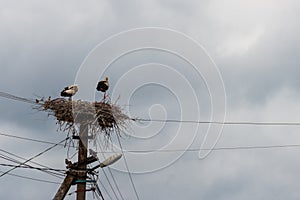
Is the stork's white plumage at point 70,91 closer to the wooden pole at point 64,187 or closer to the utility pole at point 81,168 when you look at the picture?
the utility pole at point 81,168

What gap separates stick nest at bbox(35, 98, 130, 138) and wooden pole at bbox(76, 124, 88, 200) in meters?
0.18

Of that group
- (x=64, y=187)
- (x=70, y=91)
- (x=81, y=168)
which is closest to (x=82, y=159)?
(x=81, y=168)

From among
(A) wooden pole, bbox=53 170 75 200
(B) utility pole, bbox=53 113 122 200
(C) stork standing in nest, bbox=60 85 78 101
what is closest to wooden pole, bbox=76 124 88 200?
(B) utility pole, bbox=53 113 122 200

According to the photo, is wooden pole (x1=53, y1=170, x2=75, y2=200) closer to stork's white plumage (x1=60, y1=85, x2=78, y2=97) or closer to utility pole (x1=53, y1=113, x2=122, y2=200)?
utility pole (x1=53, y1=113, x2=122, y2=200)

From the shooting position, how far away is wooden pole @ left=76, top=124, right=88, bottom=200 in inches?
577

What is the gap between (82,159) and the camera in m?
15.0

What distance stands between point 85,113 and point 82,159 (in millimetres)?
1127

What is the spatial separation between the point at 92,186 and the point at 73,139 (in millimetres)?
1266

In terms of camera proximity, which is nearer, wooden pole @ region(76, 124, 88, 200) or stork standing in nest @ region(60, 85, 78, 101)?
wooden pole @ region(76, 124, 88, 200)

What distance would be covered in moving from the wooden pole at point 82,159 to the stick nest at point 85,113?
0.58 feet

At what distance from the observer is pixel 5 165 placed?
1488 centimetres

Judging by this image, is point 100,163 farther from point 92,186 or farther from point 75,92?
point 75,92

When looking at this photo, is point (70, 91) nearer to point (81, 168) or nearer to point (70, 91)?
point (70, 91)

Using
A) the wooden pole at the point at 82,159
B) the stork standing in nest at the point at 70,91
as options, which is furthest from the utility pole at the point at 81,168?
the stork standing in nest at the point at 70,91
